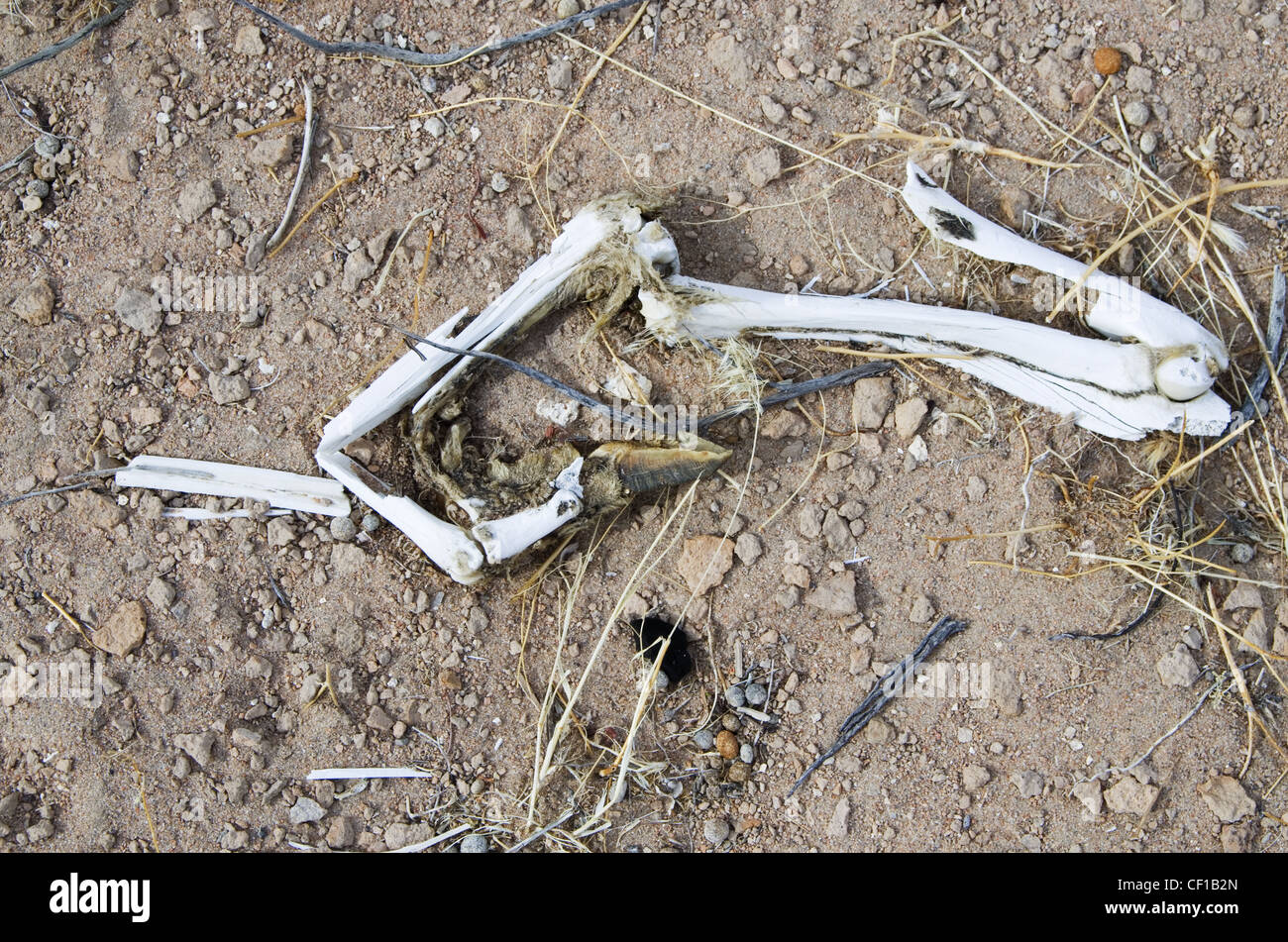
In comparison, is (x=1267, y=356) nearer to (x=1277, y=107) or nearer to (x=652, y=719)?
(x=1277, y=107)

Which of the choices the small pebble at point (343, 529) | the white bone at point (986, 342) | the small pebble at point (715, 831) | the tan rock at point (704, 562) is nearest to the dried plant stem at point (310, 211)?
the small pebble at point (343, 529)

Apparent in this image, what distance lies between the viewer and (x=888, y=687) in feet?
9.12

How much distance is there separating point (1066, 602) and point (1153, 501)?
1.43 ft

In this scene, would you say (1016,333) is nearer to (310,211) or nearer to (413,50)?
(413,50)

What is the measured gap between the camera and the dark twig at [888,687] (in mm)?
2779

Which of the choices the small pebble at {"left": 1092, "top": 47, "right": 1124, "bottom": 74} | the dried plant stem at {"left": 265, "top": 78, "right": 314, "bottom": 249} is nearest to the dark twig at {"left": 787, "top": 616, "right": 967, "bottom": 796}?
the small pebble at {"left": 1092, "top": 47, "right": 1124, "bottom": 74}

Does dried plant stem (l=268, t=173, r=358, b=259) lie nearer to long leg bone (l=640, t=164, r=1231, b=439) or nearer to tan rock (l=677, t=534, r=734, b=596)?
long leg bone (l=640, t=164, r=1231, b=439)

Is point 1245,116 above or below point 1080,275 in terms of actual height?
above

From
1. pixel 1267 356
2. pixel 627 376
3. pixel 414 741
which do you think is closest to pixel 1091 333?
pixel 1267 356

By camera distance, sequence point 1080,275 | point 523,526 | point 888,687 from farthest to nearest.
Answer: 1. point 888,687
2. point 1080,275
3. point 523,526

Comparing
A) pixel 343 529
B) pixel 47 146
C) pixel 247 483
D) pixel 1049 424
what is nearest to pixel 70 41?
pixel 47 146

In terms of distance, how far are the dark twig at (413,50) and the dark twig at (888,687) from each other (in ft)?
7.77

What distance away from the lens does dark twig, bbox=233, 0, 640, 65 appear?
284 centimetres

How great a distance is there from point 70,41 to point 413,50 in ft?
3.75
